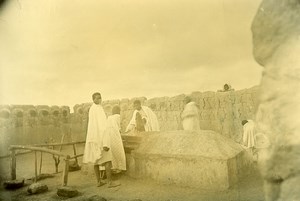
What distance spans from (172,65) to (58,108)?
1368 millimetres

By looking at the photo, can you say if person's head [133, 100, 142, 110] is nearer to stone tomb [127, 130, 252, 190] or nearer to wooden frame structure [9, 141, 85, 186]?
stone tomb [127, 130, 252, 190]

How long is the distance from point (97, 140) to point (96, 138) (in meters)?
0.02

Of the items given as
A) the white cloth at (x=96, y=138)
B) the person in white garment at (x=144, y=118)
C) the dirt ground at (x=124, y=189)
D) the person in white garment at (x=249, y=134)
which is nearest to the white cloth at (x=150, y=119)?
the person in white garment at (x=144, y=118)

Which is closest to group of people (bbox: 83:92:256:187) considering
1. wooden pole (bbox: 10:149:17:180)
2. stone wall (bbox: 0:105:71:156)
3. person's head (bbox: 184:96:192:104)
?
person's head (bbox: 184:96:192:104)

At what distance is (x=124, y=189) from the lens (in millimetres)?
3551

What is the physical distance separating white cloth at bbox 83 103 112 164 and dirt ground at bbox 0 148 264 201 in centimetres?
21

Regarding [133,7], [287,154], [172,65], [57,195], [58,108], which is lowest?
[57,195]

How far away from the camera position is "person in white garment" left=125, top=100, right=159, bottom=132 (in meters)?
3.61

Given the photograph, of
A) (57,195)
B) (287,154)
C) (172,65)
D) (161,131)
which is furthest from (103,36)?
(287,154)

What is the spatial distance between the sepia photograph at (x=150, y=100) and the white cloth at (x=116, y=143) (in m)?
0.01

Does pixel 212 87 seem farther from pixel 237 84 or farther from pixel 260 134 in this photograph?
pixel 260 134

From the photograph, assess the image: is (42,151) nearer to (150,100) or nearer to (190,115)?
(150,100)

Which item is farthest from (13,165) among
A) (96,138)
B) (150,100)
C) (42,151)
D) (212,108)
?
(212,108)

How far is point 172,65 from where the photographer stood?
3.49 metres
